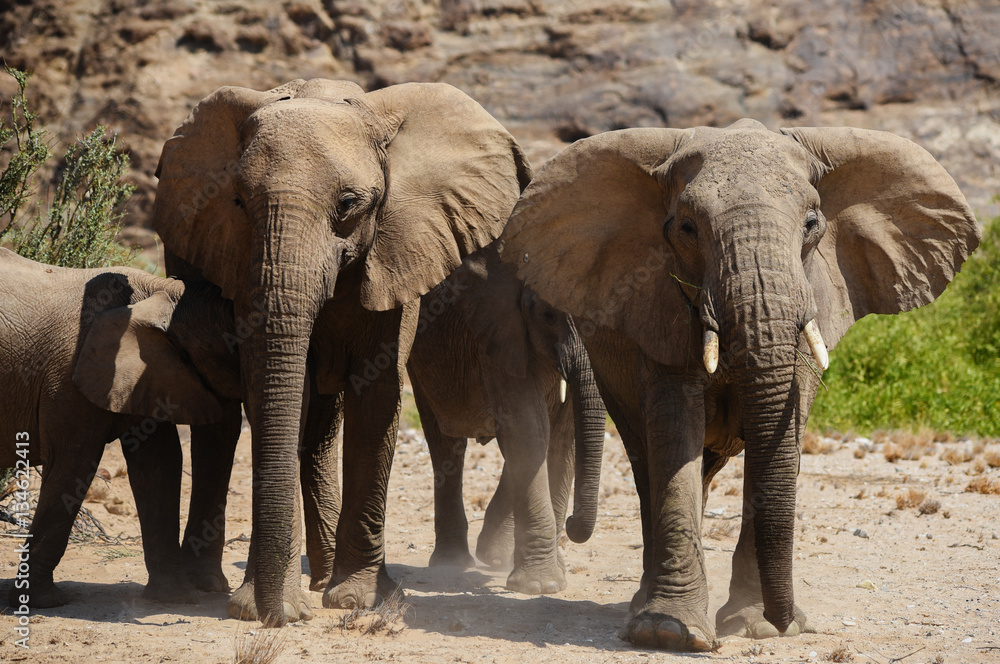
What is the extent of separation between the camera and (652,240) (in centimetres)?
537

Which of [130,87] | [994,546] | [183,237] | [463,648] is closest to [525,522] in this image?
[463,648]

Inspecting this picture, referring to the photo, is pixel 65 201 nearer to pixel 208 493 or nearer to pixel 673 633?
pixel 208 493

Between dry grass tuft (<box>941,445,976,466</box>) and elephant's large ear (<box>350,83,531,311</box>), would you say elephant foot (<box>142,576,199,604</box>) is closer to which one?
elephant's large ear (<box>350,83,531,311</box>)

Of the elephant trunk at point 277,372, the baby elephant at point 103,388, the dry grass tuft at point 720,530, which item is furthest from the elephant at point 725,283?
the dry grass tuft at point 720,530

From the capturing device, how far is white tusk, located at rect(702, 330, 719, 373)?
14.4 feet

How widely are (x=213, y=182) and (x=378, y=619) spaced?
Answer: 8.17 feet

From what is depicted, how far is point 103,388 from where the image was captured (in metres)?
5.71

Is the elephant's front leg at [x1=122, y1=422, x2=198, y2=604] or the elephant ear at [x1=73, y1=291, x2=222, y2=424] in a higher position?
the elephant ear at [x1=73, y1=291, x2=222, y2=424]

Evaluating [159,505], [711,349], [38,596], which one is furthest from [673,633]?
[38,596]

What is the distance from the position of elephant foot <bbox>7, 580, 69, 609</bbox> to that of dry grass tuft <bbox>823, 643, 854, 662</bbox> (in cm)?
389

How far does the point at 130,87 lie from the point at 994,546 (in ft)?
63.7

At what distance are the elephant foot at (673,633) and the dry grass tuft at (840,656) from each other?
1.64ft

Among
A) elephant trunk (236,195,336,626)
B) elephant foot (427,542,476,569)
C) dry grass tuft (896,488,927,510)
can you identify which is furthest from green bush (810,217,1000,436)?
elephant trunk (236,195,336,626)

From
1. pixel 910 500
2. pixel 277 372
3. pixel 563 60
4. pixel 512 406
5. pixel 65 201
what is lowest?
pixel 910 500
